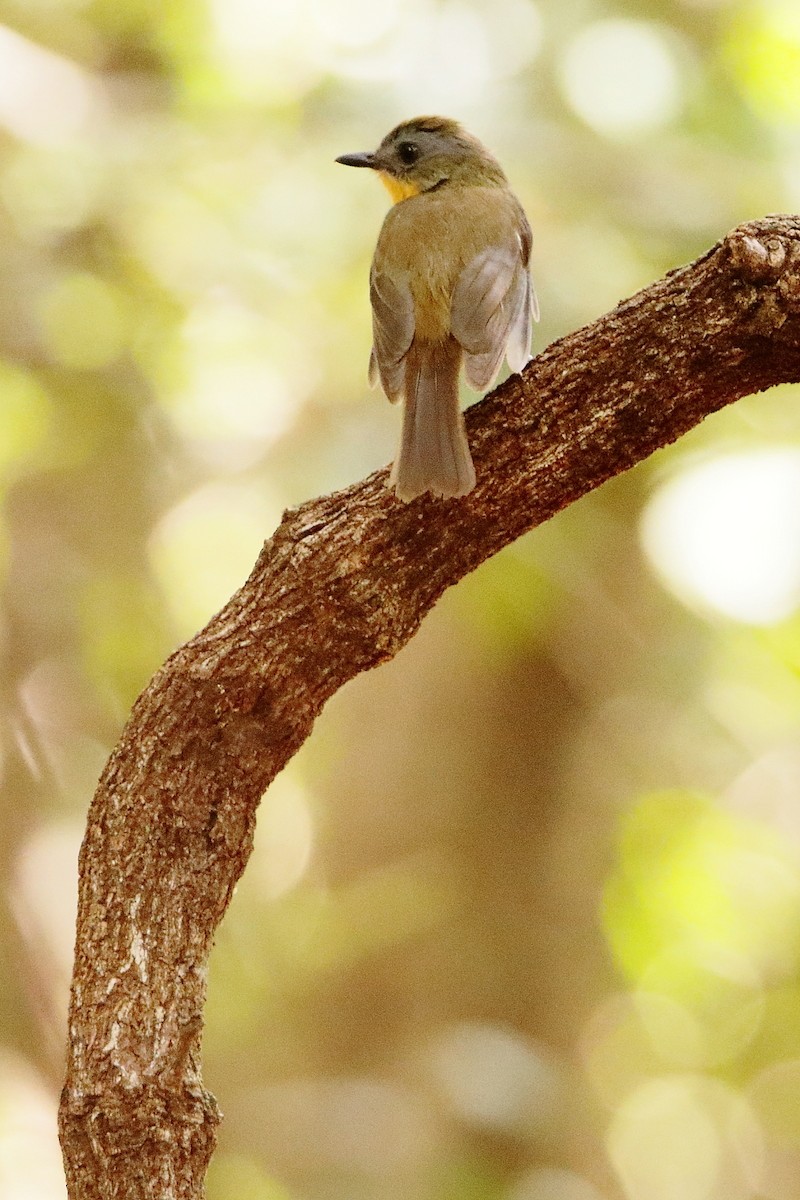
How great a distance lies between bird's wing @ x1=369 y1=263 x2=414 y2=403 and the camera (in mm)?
3174

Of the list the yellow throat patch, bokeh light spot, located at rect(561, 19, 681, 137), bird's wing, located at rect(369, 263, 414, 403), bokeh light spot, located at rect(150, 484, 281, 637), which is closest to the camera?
bird's wing, located at rect(369, 263, 414, 403)

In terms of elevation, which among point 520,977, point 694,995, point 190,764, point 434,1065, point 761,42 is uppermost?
point 761,42

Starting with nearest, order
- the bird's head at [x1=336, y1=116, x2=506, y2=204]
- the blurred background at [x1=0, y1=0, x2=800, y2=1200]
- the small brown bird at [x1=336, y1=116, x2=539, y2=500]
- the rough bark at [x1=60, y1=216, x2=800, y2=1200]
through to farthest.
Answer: the rough bark at [x1=60, y1=216, x2=800, y2=1200] < the small brown bird at [x1=336, y1=116, x2=539, y2=500] < the bird's head at [x1=336, y1=116, x2=506, y2=204] < the blurred background at [x1=0, y1=0, x2=800, y2=1200]

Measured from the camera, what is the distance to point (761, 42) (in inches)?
233

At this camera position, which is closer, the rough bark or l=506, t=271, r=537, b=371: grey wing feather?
the rough bark

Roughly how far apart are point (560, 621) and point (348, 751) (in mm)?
1075

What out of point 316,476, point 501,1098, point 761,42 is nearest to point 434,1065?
point 501,1098

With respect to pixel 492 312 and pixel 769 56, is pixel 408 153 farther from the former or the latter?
pixel 769 56

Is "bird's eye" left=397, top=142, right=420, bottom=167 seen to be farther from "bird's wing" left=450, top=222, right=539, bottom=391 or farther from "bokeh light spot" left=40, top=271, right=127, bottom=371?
"bokeh light spot" left=40, top=271, right=127, bottom=371

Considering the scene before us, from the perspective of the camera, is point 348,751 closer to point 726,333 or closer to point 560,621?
point 560,621

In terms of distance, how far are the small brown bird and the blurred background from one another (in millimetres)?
1389

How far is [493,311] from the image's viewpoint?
10.3 feet

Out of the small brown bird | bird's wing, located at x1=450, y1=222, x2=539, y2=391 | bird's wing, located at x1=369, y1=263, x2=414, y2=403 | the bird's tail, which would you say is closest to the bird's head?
the small brown bird

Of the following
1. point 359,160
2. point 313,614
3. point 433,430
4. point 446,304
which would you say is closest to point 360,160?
point 359,160
